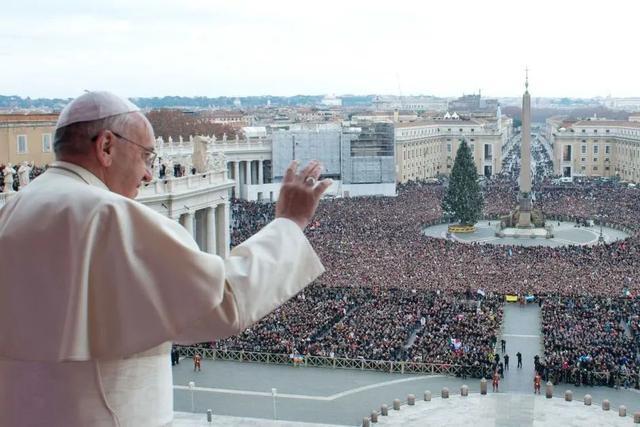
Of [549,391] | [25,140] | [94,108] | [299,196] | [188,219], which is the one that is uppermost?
[94,108]

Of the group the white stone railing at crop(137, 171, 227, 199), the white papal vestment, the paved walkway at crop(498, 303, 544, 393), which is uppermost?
the white papal vestment

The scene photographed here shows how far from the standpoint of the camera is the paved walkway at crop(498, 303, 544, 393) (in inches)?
939

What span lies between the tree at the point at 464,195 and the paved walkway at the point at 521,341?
25645mm

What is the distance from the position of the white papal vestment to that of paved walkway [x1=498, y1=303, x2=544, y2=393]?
2120cm

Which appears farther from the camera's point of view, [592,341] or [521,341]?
[521,341]

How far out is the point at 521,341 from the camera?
28344 millimetres

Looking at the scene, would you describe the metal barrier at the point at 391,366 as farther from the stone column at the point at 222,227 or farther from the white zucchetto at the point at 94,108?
the white zucchetto at the point at 94,108

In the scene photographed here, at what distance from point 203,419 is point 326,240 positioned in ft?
88.4

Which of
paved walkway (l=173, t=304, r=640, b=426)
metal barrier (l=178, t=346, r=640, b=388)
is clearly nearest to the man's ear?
paved walkway (l=173, t=304, r=640, b=426)

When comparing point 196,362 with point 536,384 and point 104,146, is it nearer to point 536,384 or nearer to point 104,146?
point 536,384

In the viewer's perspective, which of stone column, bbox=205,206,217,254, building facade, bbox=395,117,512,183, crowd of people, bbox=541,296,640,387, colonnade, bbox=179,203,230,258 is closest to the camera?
crowd of people, bbox=541,296,640,387

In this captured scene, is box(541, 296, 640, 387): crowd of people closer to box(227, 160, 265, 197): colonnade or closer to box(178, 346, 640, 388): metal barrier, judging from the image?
box(178, 346, 640, 388): metal barrier

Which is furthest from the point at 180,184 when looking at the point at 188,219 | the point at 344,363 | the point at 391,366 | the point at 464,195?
the point at 464,195

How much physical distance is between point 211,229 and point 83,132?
32.2m
